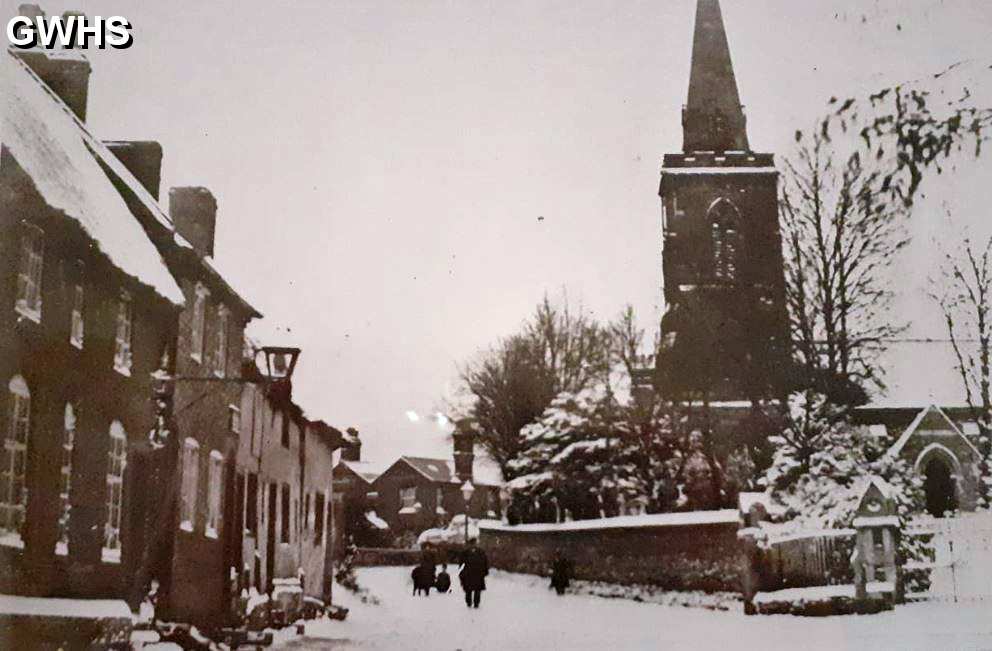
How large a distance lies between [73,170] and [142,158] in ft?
3.17

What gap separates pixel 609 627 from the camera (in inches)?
279

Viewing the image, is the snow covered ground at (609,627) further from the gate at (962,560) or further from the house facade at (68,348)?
the house facade at (68,348)

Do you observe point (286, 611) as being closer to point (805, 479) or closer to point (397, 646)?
point (397, 646)

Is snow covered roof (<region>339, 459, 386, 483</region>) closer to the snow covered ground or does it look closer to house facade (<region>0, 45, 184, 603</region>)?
the snow covered ground

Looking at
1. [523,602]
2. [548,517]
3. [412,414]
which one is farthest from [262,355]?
[548,517]

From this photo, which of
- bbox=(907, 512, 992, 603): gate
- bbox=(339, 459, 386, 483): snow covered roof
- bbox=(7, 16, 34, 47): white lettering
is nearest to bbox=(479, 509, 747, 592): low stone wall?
bbox=(339, 459, 386, 483): snow covered roof

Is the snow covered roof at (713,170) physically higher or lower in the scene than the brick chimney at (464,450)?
higher

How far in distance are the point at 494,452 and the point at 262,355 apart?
203 cm

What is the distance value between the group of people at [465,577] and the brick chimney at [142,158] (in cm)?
328

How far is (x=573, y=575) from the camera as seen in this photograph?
9.06 m

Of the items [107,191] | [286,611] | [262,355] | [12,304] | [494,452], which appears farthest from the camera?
[494,452]

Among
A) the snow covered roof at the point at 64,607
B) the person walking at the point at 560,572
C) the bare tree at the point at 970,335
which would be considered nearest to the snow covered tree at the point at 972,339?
the bare tree at the point at 970,335

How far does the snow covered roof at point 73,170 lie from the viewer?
5848 mm

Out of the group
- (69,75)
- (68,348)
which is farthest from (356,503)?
(69,75)
